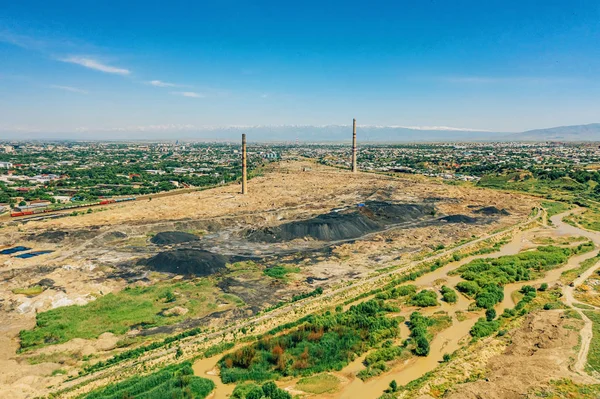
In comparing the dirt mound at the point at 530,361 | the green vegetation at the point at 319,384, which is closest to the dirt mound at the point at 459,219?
the dirt mound at the point at 530,361

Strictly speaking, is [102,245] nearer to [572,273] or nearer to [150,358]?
[150,358]

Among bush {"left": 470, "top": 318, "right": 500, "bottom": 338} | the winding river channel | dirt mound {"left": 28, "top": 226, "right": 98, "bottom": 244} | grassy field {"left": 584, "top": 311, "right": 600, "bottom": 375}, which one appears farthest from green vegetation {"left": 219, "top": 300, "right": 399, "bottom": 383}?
dirt mound {"left": 28, "top": 226, "right": 98, "bottom": 244}

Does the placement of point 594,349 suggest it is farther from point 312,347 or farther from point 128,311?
point 128,311

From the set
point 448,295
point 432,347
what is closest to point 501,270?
point 448,295

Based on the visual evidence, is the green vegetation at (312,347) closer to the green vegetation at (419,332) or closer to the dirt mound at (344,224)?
the green vegetation at (419,332)

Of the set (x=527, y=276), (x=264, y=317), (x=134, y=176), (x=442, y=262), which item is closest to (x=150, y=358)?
(x=264, y=317)

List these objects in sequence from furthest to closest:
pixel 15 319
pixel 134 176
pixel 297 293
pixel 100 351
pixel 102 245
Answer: pixel 134 176, pixel 102 245, pixel 297 293, pixel 15 319, pixel 100 351
